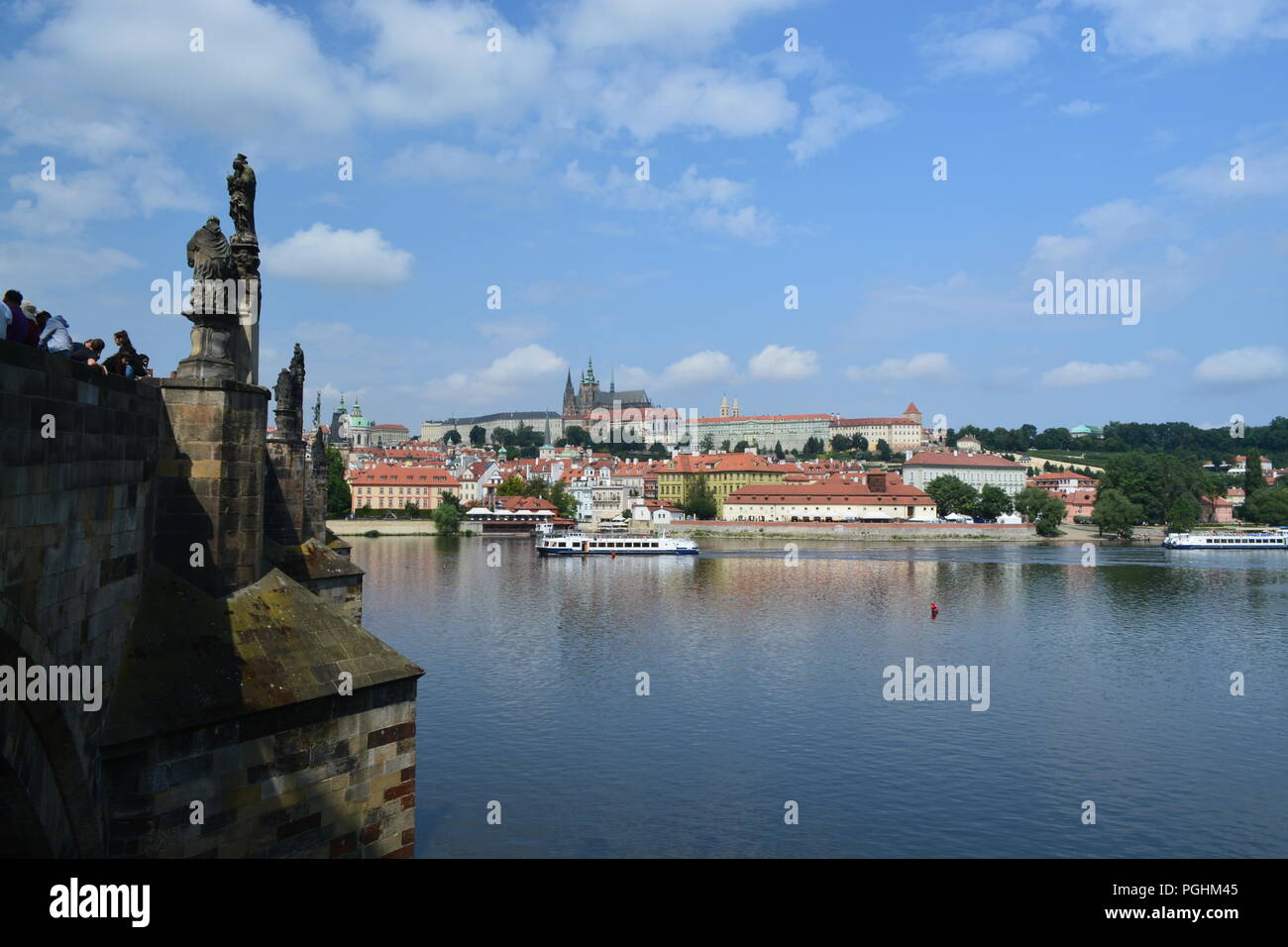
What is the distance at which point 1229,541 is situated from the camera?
110812 mm

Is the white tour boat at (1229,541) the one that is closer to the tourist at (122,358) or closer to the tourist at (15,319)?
Result: the tourist at (122,358)

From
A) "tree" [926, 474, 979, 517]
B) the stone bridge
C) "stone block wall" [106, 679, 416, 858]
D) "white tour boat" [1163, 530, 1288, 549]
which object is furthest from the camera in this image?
"tree" [926, 474, 979, 517]

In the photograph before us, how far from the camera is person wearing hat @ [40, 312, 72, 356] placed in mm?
9648

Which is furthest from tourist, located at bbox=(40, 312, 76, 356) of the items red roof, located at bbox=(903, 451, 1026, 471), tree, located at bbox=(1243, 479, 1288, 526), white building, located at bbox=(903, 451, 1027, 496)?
red roof, located at bbox=(903, 451, 1026, 471)

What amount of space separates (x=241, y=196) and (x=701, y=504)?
134 metres

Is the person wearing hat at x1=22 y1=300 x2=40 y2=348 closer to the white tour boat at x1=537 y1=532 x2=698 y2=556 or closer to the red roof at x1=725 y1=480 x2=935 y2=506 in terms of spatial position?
the white tour boat at x1=537 y1=532 x2=698 y2=556

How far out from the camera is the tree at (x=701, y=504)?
145 metres

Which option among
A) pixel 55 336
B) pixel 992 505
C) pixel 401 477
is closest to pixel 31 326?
pixel 55 336

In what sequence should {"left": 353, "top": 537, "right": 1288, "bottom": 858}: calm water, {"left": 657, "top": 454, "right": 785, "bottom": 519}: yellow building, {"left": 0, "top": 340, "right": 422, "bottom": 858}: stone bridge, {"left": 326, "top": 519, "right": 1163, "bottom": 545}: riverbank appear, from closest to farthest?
{"left": 0, "top": 340, "right": 422, "bottom": 858}: stone bridge < {"left": 353, "top": 537, "right": 1288, "bottom": 858}: calm water < {"left": 326, "top": 519, "right": 1163, "bottom": 545}: riverbank < {"left": 657, "top": 454, "right": 785, "bottom": 519}: yellow building

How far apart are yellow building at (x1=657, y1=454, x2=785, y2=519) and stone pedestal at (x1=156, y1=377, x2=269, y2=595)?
475 feet

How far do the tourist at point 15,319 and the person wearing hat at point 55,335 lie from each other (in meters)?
0.56

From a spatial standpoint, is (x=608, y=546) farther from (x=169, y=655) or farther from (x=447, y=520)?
(x=169, y=655)

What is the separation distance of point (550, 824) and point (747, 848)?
3.74 m

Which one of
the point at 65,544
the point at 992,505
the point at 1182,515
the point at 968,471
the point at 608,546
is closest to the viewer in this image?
the point at 65,544
